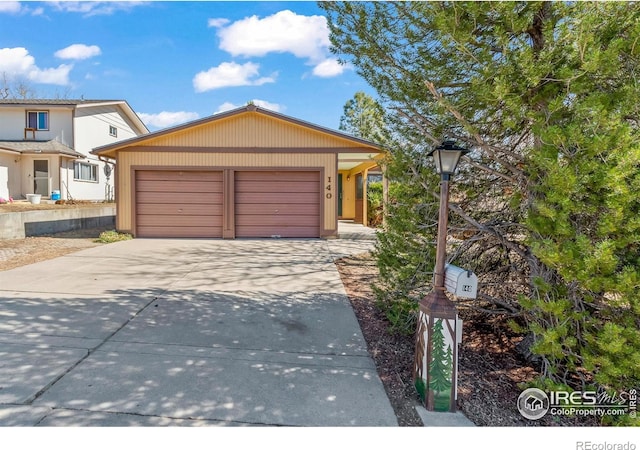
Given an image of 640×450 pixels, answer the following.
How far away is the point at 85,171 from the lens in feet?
60.7

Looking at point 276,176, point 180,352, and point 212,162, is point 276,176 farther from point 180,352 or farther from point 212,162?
point 180,352

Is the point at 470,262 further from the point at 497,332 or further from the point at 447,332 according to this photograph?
the point at 447,332

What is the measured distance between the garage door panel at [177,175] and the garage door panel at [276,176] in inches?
30.9

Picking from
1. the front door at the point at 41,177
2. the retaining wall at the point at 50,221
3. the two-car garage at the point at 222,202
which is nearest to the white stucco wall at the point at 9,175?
the front door at the point at 41,177

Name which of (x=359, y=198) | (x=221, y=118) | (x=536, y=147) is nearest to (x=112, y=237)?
(x=221, y=118)

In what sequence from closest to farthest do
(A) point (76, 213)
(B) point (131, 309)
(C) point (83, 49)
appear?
1. (B) point (131, 309)
2. (C) point (83, 49)
3. (A) point (76, 213)

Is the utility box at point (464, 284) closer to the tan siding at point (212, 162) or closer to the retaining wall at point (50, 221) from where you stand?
the tan siding at point (212, 162)

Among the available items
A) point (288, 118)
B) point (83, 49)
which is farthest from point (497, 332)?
point (83, 49)

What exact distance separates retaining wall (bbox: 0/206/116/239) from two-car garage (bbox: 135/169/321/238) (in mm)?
3028

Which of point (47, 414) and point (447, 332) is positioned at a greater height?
point (447, 332)

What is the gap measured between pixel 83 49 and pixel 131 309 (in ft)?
32.7

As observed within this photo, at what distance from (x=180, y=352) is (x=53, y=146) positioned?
1769 centimetres

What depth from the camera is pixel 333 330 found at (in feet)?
12.4

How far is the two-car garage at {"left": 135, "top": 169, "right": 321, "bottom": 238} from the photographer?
1082 cm
